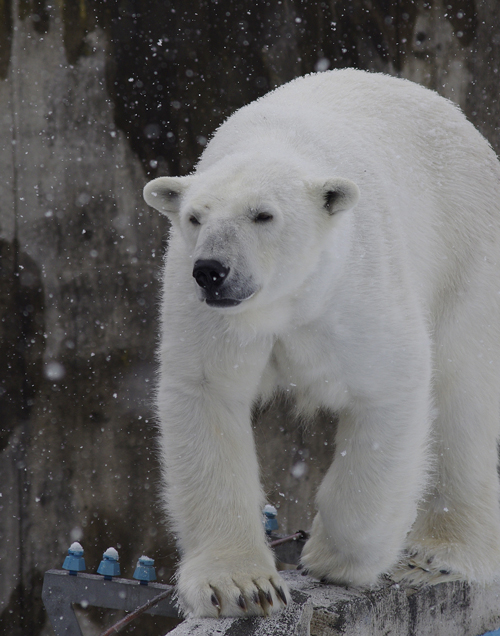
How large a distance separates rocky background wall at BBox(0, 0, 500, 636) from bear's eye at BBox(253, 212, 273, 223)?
2.17 meters

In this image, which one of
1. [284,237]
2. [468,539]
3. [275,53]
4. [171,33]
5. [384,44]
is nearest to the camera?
[284,237]

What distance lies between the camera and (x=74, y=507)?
4273 millimetres

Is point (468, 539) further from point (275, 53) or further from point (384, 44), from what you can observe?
point (384, 44)

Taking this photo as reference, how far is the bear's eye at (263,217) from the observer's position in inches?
72.0

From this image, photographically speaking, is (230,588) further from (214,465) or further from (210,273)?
(210,273)

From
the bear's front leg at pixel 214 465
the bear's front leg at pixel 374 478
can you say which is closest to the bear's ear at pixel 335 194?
the bear's front leg at pixel 214 465

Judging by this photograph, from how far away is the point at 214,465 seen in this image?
7.39ft

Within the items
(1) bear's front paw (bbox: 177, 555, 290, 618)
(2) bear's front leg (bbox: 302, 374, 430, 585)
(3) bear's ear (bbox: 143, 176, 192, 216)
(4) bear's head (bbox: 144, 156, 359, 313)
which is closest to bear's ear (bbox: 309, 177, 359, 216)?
(4) bear's head (bbox: 144, 156, 359, 313)

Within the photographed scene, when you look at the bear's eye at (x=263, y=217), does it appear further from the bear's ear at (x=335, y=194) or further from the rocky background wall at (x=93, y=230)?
the rocky background wall at (x=93, y=230)

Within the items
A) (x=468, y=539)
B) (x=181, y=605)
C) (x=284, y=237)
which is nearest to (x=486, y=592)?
(x=468, y=539)

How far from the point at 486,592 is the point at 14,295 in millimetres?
2724

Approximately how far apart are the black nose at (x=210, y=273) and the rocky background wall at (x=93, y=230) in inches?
87.4

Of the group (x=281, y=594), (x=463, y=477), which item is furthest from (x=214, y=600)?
(x=463, y=477)

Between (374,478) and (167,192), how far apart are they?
1067 mm
